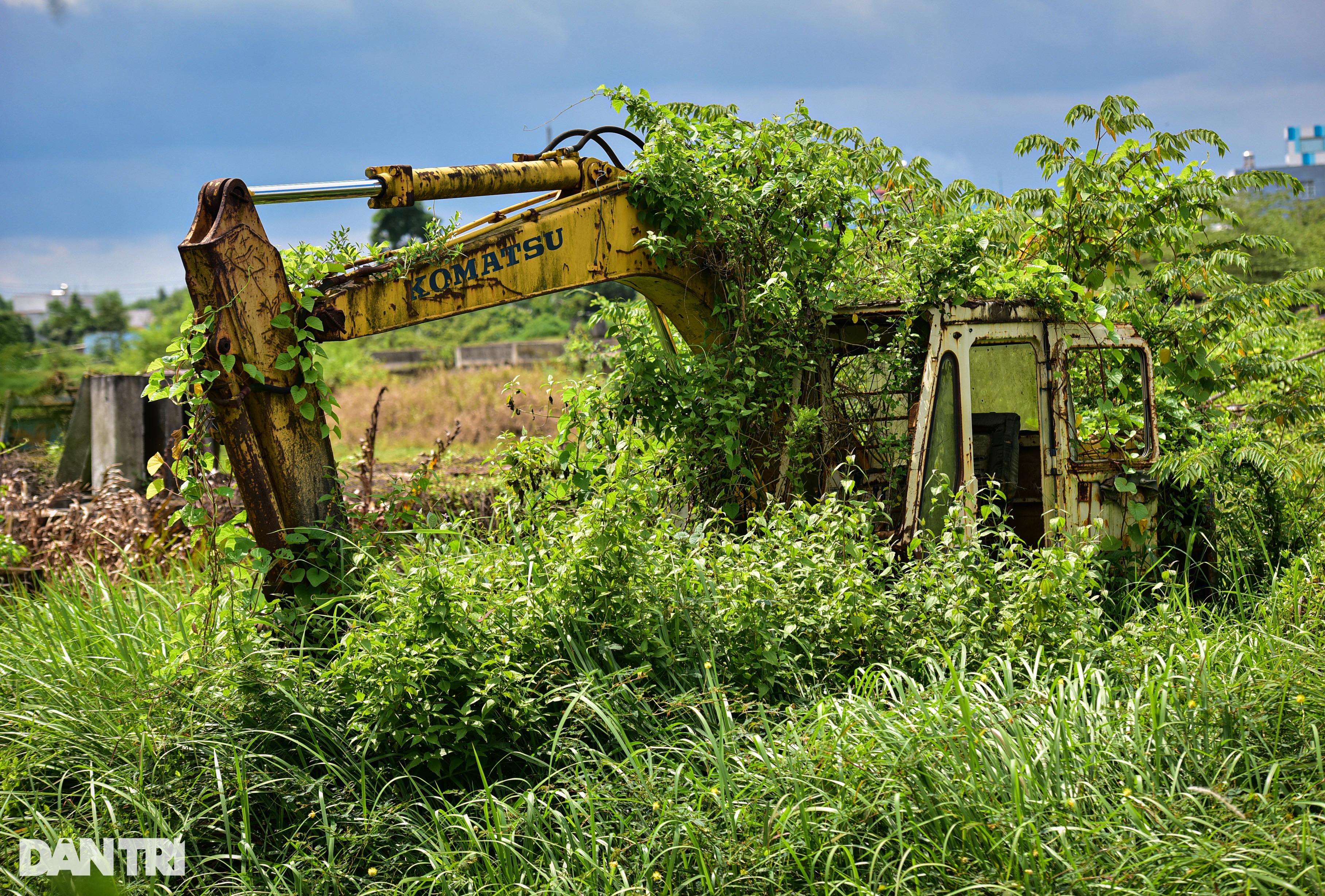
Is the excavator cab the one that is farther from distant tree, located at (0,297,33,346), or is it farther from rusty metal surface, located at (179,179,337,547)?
distant tree, located at (0,297,33,346)

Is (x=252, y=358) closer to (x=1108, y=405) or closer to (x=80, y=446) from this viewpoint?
(x=1108, y=405)

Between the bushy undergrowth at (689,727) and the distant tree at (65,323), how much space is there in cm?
3852

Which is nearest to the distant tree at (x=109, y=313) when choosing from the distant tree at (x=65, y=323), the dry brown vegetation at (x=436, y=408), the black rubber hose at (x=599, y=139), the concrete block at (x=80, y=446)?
the distant tree at (x=65, y=323)

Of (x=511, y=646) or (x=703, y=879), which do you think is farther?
(x=511, y=646)

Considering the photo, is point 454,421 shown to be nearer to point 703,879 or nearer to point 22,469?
point 22,469

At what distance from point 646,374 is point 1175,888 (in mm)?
3888

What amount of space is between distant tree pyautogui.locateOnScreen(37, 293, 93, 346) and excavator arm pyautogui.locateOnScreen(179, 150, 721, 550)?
37664 millimetres

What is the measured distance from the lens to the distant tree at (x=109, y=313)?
51438 millimetres

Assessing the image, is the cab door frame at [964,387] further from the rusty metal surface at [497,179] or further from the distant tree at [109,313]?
the distant tree at [109,313]

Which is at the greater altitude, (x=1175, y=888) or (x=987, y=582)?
(x=987, y=582)

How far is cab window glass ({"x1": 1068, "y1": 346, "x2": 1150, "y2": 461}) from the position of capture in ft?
18.9

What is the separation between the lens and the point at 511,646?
13.2 feet

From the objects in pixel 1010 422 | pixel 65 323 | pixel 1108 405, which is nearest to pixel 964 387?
pixel 1010 422

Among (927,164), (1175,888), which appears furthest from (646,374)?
(1175,888)
